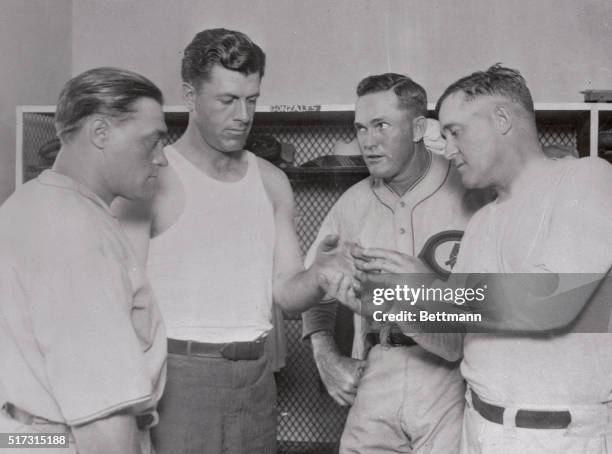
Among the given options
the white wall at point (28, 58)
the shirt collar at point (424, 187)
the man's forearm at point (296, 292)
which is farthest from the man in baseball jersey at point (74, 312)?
the shirt collar at point (424, 187)

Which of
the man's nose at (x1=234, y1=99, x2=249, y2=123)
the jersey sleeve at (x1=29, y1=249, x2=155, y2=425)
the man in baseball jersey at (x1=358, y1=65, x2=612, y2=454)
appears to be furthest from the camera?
the man's nose at (x1=234, y1=99, x2=249, y2=123)

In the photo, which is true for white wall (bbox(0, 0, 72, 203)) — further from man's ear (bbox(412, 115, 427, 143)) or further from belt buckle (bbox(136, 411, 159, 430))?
man's ear (bbox(412, 115, 427, 143))

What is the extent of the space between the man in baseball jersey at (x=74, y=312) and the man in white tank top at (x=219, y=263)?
254mm

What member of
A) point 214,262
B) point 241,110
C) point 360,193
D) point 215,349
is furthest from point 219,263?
point 360,193

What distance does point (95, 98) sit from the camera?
30.4 inches

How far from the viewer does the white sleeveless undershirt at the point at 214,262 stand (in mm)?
1033

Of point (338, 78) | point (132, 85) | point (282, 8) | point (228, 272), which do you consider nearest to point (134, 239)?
point (228, 272)

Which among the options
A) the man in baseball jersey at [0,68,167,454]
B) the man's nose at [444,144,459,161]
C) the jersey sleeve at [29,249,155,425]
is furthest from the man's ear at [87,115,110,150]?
the man's nose at [444,144,459,161]

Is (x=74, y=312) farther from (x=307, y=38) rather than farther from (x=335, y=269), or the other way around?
(x=307, y=38)

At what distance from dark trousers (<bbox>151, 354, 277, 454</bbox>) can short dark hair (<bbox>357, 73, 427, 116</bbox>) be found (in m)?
0.57

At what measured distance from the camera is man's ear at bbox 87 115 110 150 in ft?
2.52

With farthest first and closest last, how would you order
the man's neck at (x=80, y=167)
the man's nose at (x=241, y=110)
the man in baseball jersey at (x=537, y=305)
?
the man's nose at (x=241, y=110) → the man in baseball jersey at (x=537, y=305) → the man's neck at (x=80, y=167)

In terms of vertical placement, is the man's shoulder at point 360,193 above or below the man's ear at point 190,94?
below

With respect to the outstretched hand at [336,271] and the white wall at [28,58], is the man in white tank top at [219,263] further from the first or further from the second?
the white wall at [28,58]
